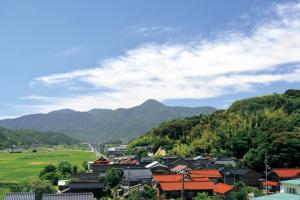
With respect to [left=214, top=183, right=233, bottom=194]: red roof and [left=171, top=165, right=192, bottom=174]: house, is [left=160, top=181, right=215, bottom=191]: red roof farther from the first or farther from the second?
[left=171, top=165, right=192, bottom=174]: house

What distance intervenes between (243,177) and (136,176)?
11.6 m

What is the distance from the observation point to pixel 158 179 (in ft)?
123

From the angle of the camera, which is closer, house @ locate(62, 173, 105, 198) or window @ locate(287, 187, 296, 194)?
window @ locate(287, 187, 296, 194)

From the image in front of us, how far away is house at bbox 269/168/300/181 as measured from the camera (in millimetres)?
41281

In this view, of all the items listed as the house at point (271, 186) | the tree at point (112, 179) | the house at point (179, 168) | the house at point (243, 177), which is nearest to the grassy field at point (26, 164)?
the tree at point (112, 179)

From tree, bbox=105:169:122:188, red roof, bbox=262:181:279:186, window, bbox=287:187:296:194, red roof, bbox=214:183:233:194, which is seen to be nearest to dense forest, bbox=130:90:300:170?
red roof, bbox=262:181:279:186

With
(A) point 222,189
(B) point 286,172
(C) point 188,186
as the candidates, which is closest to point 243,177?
(B) point 286,172

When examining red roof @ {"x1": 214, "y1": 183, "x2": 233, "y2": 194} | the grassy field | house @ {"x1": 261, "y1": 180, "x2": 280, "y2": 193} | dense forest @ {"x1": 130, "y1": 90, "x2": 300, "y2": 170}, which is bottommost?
the grassy field

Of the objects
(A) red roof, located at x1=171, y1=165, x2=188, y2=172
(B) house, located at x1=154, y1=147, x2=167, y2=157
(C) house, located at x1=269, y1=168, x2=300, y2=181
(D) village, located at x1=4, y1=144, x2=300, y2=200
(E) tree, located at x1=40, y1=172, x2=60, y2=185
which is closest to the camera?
(D) village, located at x1=4, y1=144, x2=300, y2=200

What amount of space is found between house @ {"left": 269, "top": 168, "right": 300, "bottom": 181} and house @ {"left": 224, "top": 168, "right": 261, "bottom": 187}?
1.63m

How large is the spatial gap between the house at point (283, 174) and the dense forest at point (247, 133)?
14.1 feet

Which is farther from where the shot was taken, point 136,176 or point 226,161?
point 226,161

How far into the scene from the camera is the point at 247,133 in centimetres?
5875

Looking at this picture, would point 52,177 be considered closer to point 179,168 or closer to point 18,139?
point 179,168
